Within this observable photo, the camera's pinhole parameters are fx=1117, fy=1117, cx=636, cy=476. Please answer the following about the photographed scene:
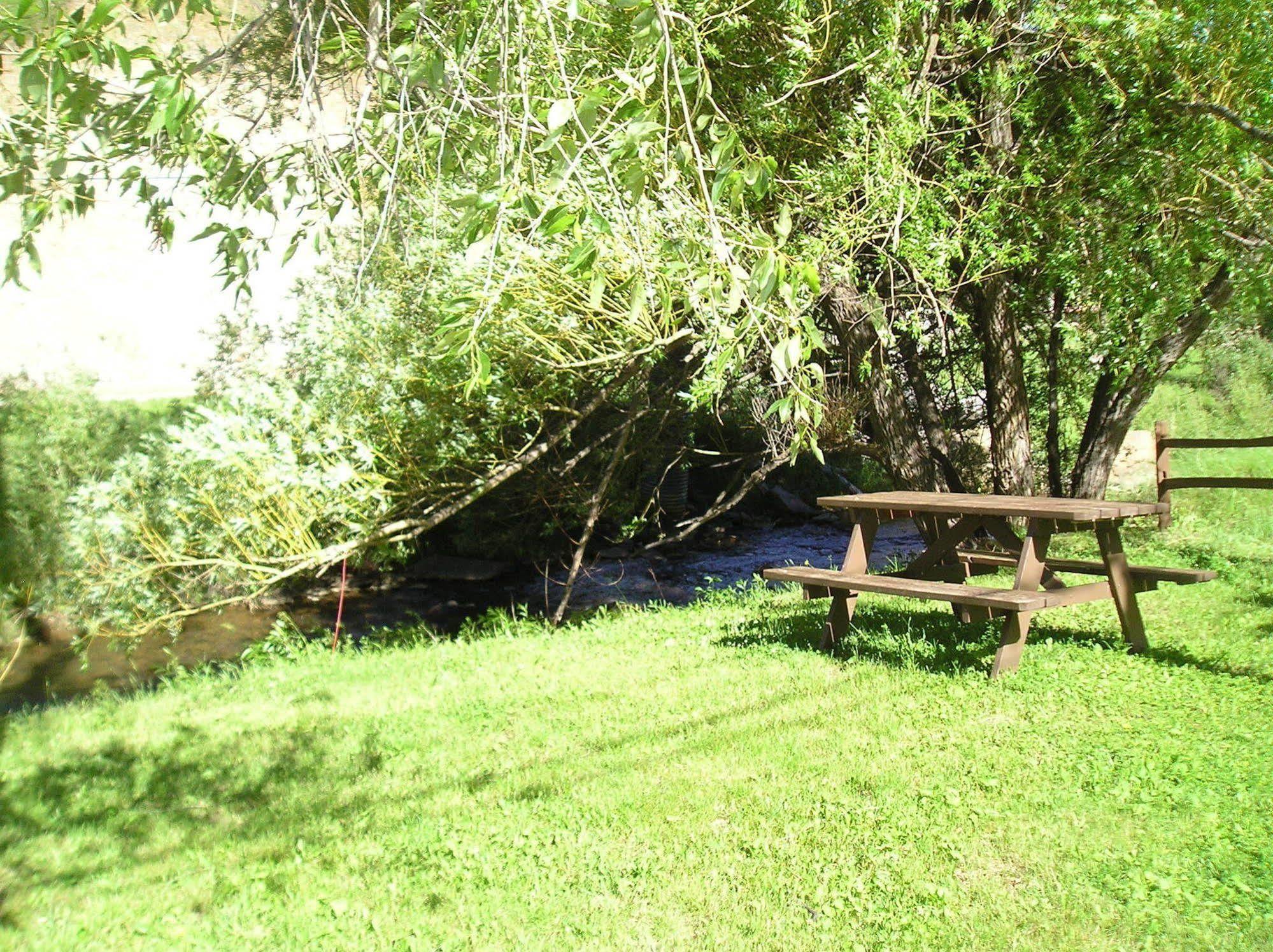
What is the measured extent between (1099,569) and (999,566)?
36.5 inches

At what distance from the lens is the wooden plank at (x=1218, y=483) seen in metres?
8.91

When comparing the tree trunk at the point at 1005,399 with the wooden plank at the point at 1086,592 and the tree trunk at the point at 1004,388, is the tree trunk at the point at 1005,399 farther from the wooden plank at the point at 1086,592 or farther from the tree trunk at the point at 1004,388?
the wooden plank at the point at 1086,592

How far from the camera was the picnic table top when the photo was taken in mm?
5617

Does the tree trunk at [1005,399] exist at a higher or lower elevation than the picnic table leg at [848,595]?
higher

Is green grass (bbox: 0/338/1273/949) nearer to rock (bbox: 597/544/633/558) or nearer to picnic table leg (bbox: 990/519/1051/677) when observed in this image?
picnic table leg (bbox: 990/519/1051/677)

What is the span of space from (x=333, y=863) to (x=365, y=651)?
15.9 feet

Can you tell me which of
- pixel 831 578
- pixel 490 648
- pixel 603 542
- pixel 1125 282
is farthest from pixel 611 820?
pixel 603 542

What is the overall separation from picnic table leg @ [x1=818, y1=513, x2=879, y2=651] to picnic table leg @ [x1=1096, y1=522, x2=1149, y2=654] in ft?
4.21

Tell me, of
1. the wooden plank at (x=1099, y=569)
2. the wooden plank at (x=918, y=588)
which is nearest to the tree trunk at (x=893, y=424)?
the wooden plank at (x=1099, y=569)

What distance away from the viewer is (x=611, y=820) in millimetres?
4414

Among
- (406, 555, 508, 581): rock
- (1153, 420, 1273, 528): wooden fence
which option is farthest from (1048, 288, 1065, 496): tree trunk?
(406, 555, 508, 581): rock

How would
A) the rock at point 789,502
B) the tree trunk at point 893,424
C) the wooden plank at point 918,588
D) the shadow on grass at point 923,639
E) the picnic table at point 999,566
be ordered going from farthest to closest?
the rock at point 789,502, the tree trunk at point 893,424, the shadow on grass at point 923,639, the picnic table at point 999,566, the wooden plank at point 918,588

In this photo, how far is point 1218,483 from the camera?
9445 millimetres

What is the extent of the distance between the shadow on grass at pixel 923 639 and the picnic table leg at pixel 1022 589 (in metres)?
0.18
